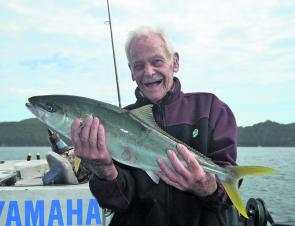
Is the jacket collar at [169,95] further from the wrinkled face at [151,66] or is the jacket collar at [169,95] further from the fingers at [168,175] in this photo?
the fingers at [168,175]

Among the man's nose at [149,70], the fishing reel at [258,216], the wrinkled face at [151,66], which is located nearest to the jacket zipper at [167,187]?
the wrinkled face at [151,66]

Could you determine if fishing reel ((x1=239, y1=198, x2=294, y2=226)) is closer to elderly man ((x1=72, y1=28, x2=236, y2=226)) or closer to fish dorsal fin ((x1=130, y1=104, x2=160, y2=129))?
elderly man ((x1=72, y1=28, x2=236, y2=226))

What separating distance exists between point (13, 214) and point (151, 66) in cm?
440

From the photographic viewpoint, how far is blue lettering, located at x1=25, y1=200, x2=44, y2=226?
7043mm

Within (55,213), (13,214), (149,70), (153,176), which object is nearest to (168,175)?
(153,176)

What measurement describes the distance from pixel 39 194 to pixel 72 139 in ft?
11.2

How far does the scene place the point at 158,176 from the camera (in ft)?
13.3

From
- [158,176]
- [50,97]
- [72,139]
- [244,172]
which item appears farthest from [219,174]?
[50,97]

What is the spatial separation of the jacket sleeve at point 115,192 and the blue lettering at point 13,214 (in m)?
3.51

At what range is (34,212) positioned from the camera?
7.10 meters

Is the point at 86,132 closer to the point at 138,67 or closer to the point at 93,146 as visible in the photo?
the point at 93,146

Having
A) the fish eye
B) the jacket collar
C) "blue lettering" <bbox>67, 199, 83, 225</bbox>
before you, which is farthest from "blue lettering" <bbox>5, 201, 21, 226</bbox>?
the jacket collar

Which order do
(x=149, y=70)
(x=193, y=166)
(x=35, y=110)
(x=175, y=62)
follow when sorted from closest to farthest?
(x=193, y=166) → (x=149, y=70) → (x=35, y=110) → (x=175, y=62)

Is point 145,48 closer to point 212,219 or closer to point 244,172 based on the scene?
point 244,172
